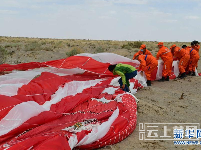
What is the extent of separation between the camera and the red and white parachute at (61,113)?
11.4 feet

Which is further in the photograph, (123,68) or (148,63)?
(148,63)

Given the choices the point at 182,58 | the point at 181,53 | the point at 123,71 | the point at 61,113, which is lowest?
the point at 61,113

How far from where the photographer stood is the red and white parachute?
3.46 metres

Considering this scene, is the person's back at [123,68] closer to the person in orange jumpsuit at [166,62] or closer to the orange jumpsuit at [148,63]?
the orange jumpsuit at [148,63]

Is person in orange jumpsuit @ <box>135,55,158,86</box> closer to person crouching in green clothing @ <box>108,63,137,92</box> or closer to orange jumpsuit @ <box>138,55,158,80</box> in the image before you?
orange jumpsuit @ <box>138,55,158,80</box>

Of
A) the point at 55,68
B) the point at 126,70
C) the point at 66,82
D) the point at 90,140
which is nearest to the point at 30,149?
the point at 90,140

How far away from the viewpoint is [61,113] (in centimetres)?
429

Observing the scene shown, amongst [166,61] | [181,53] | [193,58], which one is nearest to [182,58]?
[181,53]

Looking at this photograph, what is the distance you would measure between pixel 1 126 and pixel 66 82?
2.65m

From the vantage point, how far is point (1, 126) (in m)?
3.62

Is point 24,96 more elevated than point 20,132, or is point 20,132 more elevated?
point 24,96

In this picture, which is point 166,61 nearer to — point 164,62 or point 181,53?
point 164,62

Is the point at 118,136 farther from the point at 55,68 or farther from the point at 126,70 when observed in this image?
the point at 55,68

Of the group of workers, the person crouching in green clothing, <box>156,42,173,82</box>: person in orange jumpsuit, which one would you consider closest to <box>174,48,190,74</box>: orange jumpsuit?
the group of workers
